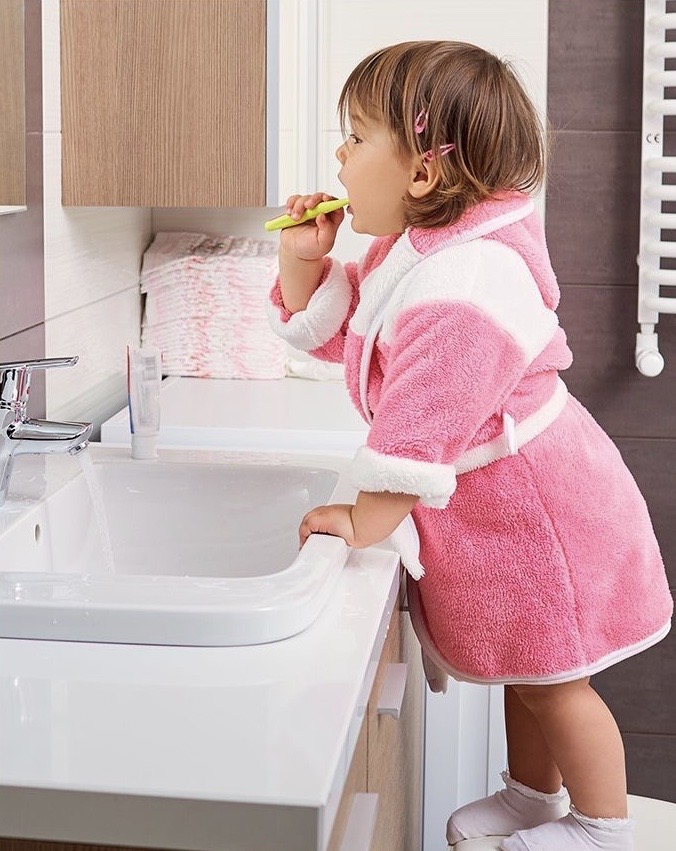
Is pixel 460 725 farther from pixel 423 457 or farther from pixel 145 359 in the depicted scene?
pixel 423 457

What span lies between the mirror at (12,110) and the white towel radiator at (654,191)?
112 cm

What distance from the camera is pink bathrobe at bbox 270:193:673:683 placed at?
3.56ft

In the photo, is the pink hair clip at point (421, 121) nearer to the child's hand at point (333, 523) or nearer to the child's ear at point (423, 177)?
the child's ear at point (423, 177)

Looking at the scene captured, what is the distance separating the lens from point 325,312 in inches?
53.3

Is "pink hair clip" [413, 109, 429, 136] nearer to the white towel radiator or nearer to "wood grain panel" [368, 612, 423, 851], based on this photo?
"wood grain panel" [368, 612, 423, 851]

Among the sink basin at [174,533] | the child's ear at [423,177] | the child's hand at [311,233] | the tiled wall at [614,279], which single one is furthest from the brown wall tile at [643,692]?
the child's ear at [423,177]

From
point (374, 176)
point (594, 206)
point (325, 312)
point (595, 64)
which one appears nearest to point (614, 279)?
point (594, 206)

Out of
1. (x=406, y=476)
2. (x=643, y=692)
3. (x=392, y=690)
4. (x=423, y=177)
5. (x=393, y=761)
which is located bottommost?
(x=643, y=692)

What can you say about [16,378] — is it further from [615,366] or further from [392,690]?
[615,366]

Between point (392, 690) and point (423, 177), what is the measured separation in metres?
0.49

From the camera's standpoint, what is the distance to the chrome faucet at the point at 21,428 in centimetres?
121

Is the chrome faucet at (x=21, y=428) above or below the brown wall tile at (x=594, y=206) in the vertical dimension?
below

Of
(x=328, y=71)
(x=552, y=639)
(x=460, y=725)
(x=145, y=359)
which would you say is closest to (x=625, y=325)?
(x=328, y=71)

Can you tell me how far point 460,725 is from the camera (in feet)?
5.96
